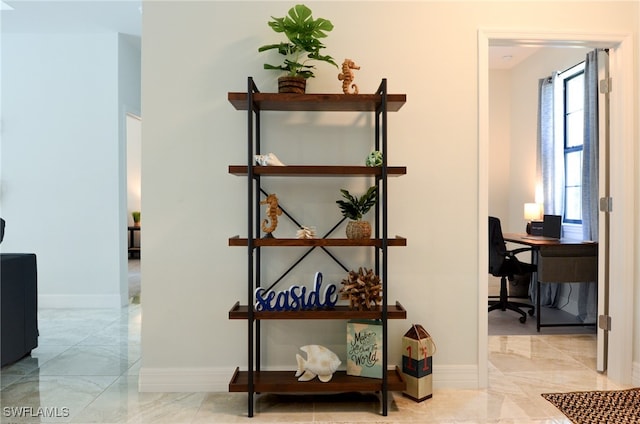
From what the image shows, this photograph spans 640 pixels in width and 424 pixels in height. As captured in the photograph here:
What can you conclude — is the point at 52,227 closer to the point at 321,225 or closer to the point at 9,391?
the point at 9,391

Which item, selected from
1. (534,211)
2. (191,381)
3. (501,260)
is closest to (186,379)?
(191,381)

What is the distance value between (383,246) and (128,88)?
152 inches

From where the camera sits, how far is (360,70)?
8.97ft

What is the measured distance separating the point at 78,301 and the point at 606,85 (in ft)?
16.2

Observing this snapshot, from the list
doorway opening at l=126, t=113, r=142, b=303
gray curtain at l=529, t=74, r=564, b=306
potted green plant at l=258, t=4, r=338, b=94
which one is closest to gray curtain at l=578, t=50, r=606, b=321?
gray curtain at l=529, t=74, r=564, b=306

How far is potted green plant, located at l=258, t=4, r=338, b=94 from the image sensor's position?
7.95ft

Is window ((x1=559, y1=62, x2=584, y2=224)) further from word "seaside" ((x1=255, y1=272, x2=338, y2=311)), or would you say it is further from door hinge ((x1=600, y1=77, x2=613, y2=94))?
word "seaside" ((x1=255, y1=272, x2=338, y2=311))

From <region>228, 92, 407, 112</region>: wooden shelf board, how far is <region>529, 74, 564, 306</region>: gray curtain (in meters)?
3.23

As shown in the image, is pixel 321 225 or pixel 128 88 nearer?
pixel 321 225

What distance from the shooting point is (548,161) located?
16.7 feet

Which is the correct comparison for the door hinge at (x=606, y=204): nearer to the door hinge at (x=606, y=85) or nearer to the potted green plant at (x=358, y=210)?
the door hinge at (x=606, y=85)

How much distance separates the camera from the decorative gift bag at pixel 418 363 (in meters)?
2.53

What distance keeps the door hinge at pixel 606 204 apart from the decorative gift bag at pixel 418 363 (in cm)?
137

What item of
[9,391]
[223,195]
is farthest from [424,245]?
[9,391]
